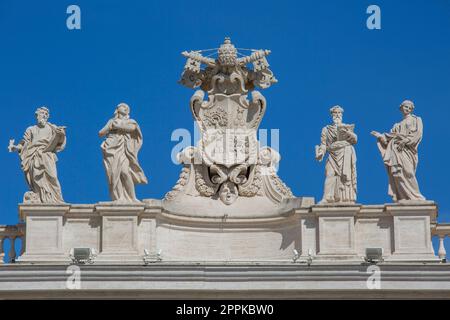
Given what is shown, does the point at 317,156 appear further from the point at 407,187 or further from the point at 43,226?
the point at 43,226

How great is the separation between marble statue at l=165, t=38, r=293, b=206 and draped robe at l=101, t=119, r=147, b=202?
1.09 meters

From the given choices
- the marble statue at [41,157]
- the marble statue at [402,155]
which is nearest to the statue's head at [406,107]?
the marble statue at [402,155]

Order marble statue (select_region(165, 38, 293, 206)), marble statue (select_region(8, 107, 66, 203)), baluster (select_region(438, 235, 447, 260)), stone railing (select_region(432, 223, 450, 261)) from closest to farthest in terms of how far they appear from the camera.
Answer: baluster (select_region(438, 235, 447, 260)) → marble statue (select_region(8, 107, 66, 203)) → stone railing (select_region(432, 223, 450, 261)) → marble statue (select_region(165, 38, 293, 206))

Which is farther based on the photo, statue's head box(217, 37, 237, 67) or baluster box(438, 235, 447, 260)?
statue's head box(217, 37, 237, 67)

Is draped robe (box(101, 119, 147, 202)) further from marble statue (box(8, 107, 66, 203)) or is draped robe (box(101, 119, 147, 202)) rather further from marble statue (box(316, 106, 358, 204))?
marble statue (box(316, 106, 358, 204))

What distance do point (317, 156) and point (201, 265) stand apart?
12.7 ft

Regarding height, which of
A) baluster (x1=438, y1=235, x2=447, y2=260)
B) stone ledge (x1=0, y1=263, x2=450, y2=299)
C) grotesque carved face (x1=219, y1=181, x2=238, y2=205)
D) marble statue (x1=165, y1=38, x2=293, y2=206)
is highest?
marble statue (x1=165, y1=38, x2=293, y2=206)

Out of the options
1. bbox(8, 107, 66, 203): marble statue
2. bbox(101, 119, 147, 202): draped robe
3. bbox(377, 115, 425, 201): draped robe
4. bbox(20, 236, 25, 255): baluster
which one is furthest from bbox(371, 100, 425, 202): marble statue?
bbox(20, 236, 25, 255): baluster

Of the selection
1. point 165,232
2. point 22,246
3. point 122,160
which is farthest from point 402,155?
point 22,246

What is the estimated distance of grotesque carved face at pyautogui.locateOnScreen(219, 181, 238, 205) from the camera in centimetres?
5294

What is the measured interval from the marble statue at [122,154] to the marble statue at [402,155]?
523 centimetres

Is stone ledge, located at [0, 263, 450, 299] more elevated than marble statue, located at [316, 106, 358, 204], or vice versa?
marble statue, located at [316, 106, 358, 204]

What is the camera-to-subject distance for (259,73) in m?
53.7

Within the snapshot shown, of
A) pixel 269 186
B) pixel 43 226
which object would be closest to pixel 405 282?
pixel 269 186
